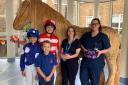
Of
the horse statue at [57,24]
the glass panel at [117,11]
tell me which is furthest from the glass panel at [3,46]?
the horse statue at [57,24]

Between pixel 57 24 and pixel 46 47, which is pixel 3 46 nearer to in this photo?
pixel 57 24

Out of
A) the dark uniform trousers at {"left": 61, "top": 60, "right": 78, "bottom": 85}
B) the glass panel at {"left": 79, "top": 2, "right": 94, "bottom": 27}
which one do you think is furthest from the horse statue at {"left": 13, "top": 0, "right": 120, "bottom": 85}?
the glass panel at {"left": 79, "top": 2, "right": 94, "bottom": 27}

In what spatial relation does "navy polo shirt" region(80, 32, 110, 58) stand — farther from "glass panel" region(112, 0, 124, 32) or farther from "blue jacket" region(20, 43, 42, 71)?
"glass panel" region(112, 0, 124, 32)

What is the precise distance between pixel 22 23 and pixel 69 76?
1118 mm

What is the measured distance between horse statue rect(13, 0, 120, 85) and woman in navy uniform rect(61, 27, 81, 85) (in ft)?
0.60

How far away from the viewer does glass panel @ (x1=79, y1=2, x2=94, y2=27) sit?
11.3 meters

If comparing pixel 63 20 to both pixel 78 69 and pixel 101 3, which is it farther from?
pixel 101 3

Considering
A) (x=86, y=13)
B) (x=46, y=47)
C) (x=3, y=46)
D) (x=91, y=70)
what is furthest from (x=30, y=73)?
(x=86, y=13)

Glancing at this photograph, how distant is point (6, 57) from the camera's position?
976 centimetres

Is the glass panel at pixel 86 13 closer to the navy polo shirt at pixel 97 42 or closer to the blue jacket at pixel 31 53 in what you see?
the navy polo shirt at pixel 97 42

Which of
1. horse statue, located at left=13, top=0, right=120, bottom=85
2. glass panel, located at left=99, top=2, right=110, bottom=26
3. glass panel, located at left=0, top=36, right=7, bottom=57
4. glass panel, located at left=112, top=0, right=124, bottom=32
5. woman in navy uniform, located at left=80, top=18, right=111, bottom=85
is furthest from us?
glass panel, located at left=99, top=2, right=110, bottom=26

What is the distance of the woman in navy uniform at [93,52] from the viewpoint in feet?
11.8

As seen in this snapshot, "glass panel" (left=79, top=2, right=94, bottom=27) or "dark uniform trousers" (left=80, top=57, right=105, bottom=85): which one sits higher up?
"glass panel" (left=79, top=2, right=94, bottom=27)

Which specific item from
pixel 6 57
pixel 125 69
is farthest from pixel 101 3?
pixel 125 69
